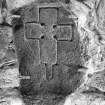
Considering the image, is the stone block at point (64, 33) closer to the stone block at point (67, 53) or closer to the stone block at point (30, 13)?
the stone block at point (67, 53)

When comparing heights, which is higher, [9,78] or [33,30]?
[33,30]

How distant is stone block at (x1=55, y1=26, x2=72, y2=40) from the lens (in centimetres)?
155

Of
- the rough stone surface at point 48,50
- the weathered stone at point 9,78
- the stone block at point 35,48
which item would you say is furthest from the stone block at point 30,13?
the weathered stone at point 9,78

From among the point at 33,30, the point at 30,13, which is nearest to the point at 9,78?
the point at 33,30

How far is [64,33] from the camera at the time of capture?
155cm

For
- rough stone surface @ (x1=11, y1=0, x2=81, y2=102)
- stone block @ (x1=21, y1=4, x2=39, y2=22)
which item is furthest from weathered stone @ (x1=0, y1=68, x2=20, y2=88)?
stone block @ (x1=21, y1=4, x2=39, y2=22)

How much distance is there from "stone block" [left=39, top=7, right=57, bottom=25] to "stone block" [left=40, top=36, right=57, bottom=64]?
118 mm

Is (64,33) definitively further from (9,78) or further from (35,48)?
(9,78)

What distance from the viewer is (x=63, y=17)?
5.06 feet

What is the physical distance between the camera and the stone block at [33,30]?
156cm

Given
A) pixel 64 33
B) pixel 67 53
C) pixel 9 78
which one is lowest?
pixel 9 78

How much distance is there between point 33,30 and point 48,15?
0.16 m

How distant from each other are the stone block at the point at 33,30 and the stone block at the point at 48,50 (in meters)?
0.06

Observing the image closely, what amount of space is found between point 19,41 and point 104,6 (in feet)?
2.19
